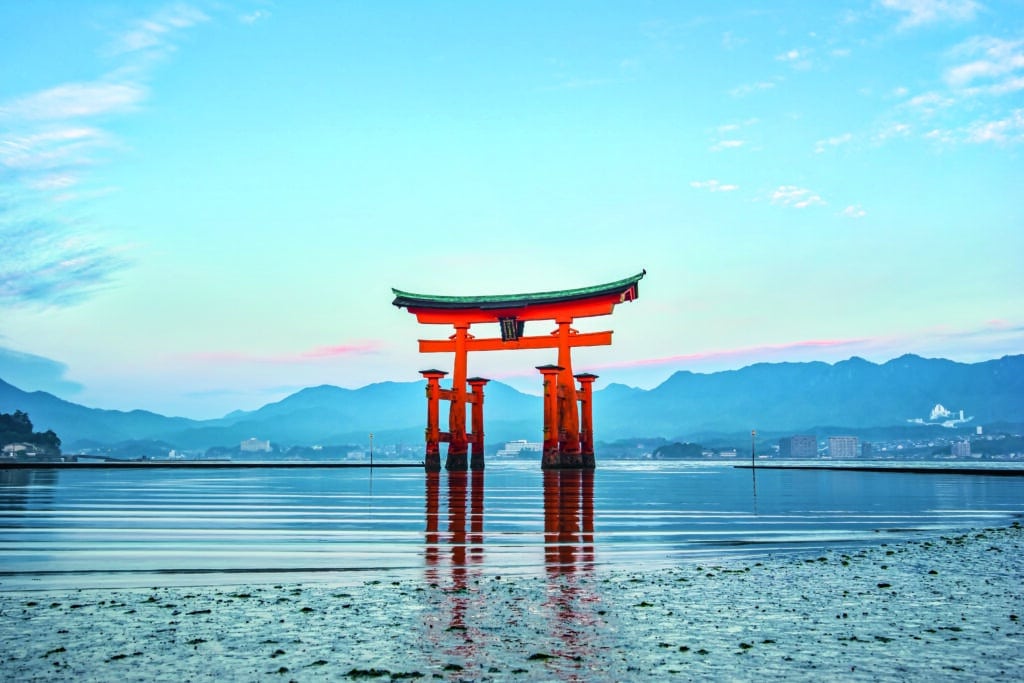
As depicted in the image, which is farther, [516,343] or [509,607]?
[516,343]

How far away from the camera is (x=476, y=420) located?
200ft

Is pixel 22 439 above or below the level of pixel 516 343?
below

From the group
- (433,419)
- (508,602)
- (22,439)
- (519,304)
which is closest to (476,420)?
(433,419)

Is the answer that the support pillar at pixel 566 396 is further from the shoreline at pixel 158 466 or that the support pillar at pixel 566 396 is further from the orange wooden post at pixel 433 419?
the shoreline at pixel 158 466

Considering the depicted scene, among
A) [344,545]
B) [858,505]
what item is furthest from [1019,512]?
[344,545]

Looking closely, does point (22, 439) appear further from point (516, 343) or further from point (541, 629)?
point (541, 629)

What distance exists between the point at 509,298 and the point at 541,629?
49.6 metres

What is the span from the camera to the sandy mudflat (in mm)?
4562

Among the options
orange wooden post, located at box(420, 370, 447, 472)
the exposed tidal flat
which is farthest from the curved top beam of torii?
the exposed tidal flat

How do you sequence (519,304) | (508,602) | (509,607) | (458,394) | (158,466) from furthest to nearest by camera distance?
(158,466)
(458,394)
(519,304)
(508,602)
(509,607)

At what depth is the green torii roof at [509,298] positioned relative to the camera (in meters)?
51.3

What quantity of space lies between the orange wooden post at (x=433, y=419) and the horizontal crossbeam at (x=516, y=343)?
6.48ft

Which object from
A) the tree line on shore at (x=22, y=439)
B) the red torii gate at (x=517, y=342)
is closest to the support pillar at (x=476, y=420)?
the red torii gate at (x=517, y=342)

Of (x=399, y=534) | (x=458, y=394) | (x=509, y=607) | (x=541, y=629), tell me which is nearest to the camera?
(x=541, y=629)
